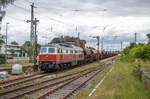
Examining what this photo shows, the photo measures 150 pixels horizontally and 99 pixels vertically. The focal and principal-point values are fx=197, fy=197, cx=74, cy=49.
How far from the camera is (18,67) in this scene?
71.8ft

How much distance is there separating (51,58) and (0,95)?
12.2 m

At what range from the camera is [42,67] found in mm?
23219

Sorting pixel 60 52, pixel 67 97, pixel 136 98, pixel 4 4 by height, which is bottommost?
pixel 67 97

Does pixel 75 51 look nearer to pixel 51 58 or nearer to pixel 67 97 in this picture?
pixel 51 58

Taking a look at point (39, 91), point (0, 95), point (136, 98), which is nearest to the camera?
point (136, 98)

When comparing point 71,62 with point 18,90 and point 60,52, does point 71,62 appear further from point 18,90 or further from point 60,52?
point 18,90

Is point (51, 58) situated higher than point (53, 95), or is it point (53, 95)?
point (51, 58)

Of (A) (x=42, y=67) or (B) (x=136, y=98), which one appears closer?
(B) (x=136, y=98)

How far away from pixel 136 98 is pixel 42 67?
680 inches

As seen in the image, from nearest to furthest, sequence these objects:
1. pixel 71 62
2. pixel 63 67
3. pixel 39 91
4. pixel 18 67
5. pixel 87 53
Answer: pixel 39 91 < pixel 18 67 < pixel 63 67 < pixel 71 62 < pixel 87 53

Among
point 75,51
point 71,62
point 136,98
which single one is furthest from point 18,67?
point 136,98

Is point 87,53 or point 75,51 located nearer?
point 75,51

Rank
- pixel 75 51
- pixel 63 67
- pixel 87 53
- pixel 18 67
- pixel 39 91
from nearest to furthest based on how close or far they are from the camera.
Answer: pixel 39 91
pixel 18 67
pixel 63 67
pixel 75 51
pixel 87 53

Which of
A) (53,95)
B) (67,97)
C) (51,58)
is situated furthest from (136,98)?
(51,58)
